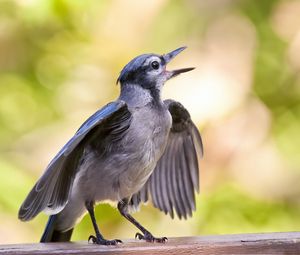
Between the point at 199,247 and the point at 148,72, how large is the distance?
2.50 feet

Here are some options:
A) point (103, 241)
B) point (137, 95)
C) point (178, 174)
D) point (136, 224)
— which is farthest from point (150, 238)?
point (178, 174)

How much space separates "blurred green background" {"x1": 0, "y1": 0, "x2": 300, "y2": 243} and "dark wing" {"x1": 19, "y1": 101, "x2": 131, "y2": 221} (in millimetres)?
1241

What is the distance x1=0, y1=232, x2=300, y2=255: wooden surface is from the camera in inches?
93.7

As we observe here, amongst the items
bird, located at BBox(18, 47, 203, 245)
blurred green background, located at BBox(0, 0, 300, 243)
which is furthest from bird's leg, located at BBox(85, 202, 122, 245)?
blurred green background, located at BBox(0, 0, 300, 243)

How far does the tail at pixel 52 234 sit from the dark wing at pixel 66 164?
1.05 ft

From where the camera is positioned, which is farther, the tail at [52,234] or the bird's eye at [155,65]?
the tail at [52,234]

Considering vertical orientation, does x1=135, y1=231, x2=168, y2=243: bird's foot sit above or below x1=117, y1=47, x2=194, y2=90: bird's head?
below

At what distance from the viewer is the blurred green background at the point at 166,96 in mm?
4066

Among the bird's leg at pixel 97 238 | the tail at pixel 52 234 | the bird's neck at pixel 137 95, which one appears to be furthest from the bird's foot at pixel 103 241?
the bird's neck at pixel 137 95

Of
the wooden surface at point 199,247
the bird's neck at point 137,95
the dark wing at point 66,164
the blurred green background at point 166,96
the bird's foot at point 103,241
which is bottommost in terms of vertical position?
the wooden surface at point 199,247

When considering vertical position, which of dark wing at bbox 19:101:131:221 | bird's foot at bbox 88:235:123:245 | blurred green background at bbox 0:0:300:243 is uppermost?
blurred green background at bbox 0:0:300:243

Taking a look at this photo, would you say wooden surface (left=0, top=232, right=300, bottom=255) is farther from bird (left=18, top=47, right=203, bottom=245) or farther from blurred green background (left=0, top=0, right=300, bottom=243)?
blurred green background (left=0, top=0, right=300, bottom=243)

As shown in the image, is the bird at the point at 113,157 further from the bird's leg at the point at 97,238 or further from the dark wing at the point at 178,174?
the dark wing at the point at 178,174

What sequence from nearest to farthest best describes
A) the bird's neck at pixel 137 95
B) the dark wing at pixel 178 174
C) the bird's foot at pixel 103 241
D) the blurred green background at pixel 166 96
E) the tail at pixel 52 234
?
1. the bird's foot at pixel 103 241
2. the bird's neck at pixel 137 95
3. the tail at pixel 52 234
4. the dark wing at pixel 178 174
5. the blurred green background at pixel 166 96
